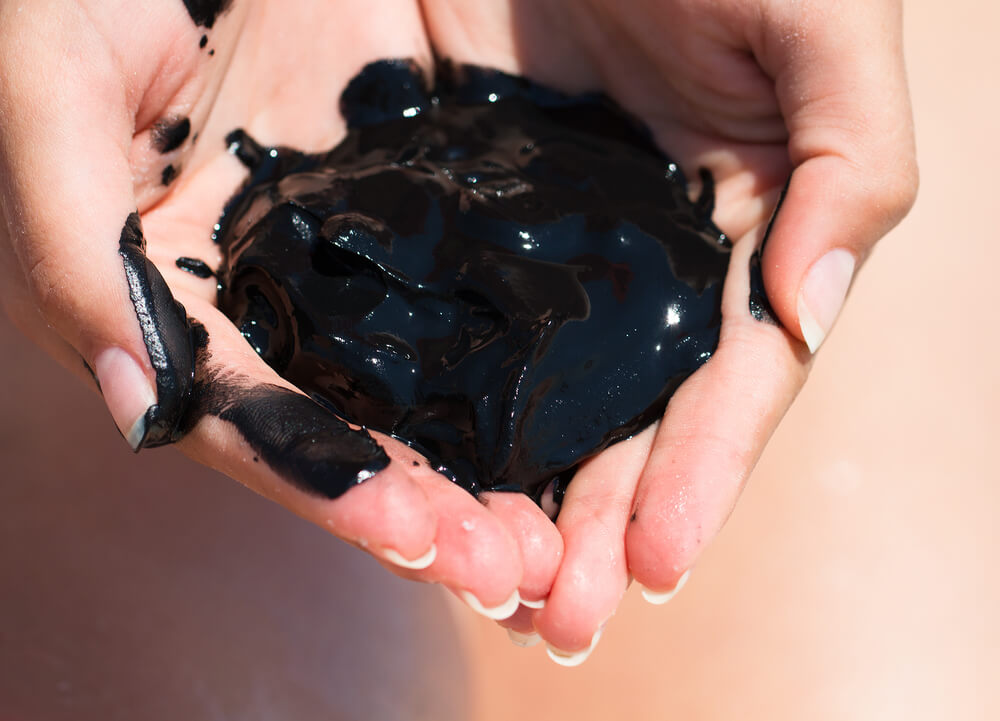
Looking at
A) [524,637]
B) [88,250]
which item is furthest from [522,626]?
[88,250]

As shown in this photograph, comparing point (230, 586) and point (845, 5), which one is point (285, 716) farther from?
point (845, 5)

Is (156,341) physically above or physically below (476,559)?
above

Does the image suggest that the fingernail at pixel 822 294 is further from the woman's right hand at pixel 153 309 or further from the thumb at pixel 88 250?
the thumb at pixel 88 250

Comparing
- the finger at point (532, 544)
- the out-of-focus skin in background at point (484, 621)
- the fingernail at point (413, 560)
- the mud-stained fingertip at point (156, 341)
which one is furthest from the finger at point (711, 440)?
the out-of-focus skin in background at point (484, 621)

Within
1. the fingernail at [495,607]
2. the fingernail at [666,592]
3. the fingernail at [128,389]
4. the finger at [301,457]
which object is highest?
the fingernail at [128,389]

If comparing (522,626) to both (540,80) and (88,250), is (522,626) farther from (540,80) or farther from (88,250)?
(540,80)

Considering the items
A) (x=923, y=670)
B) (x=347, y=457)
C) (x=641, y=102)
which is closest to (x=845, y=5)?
(x=641, y=102)
